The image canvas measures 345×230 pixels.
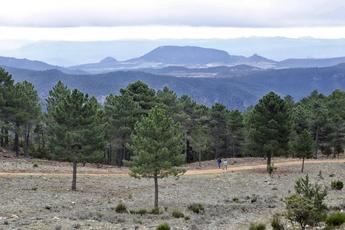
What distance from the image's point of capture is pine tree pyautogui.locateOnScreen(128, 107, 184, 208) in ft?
127

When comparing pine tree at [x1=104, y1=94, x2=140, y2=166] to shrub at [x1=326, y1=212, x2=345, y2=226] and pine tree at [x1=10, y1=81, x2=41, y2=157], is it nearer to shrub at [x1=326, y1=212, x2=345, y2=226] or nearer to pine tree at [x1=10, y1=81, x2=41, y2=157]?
pine tree at [x1=10, y1=81, x2=41, y2=157]

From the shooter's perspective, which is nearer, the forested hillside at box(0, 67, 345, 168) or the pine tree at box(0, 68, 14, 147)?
the forested hillside at box(0, 67, 345, 168)

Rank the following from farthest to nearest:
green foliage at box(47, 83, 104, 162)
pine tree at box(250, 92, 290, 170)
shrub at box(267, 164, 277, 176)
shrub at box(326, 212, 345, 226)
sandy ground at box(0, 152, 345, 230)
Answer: shrub at box(267, 164, 277, 176) → pine tree at box(250, 92, 290, 170) → green foliage at box(47, 83, 104, 162) → sandy ground at box(0, 152, 345, 230) → shrub at box(326, 212, 345, 226)

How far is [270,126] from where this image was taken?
197 feet

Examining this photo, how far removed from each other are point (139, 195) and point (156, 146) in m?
9.38

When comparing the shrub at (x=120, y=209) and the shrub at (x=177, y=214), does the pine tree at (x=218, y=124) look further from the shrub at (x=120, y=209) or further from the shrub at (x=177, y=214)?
the shrub at (x=177, y=214)

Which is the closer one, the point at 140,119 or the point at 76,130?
the point at 76,130

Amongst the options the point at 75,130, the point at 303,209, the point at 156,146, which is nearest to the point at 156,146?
the point at 156,146

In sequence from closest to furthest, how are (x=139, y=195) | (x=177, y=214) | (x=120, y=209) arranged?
(x=177, y=214) → (x=120, y=209) → (x=139, y=195)

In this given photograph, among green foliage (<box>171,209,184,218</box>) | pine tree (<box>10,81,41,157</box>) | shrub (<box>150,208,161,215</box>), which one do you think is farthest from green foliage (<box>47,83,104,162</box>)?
pine tree (<box>10,81,41,157</box>)

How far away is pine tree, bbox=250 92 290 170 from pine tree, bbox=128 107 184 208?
21.8m

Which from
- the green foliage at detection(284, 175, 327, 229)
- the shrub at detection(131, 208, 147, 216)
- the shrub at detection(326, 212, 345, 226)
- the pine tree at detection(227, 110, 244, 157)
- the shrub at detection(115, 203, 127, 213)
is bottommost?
the shrub at detection(131, 208, 147, 216)

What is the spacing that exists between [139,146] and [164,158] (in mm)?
1924

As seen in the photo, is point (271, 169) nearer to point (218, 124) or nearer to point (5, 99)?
point (218, 124)
